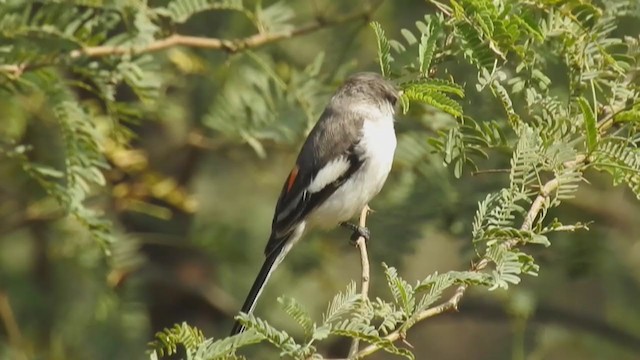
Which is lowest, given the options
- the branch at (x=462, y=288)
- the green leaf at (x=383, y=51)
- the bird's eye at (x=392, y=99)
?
the bird's eye at (x=392, y=99)

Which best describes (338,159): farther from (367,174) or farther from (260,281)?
(260,281)

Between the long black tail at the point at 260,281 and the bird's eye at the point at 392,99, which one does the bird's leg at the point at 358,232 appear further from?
the bird's eye at the point at 392,99

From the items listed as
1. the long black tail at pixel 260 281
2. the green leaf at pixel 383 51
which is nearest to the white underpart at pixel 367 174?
the long black tail at pixel 260 281

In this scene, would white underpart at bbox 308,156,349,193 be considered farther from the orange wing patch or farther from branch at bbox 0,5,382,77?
branch at bbox 0,5,382,77

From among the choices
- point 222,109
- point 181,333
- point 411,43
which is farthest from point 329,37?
point 181,333

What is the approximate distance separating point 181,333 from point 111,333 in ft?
7.91

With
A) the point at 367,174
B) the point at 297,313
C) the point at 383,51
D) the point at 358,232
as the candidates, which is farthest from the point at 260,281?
the point at 297,313

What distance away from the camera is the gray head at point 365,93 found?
172 inches

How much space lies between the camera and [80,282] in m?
5.16

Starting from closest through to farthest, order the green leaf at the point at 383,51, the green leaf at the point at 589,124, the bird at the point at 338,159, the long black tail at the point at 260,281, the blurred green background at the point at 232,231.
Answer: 1. the green leaf at the point at 589,124
2. the green leaf at the point at 383,51
3. the long black tail at the point at 260,281
4. the bird at the point at 338,159
5. the blurred green background at the point at 232,231

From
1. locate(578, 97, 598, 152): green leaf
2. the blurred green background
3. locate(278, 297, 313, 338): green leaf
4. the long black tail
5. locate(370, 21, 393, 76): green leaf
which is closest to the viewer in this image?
locate(278, 297, 313, 338): green leaf

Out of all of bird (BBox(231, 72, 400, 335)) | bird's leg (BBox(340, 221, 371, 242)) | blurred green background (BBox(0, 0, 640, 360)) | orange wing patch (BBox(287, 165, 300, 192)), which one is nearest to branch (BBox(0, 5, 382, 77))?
blurred green background (BBox(0, 0, 640, 360))

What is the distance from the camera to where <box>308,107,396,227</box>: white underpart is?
13.9 ft

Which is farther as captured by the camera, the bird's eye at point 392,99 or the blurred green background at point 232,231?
Answer: the blurred green background at point 232,231
